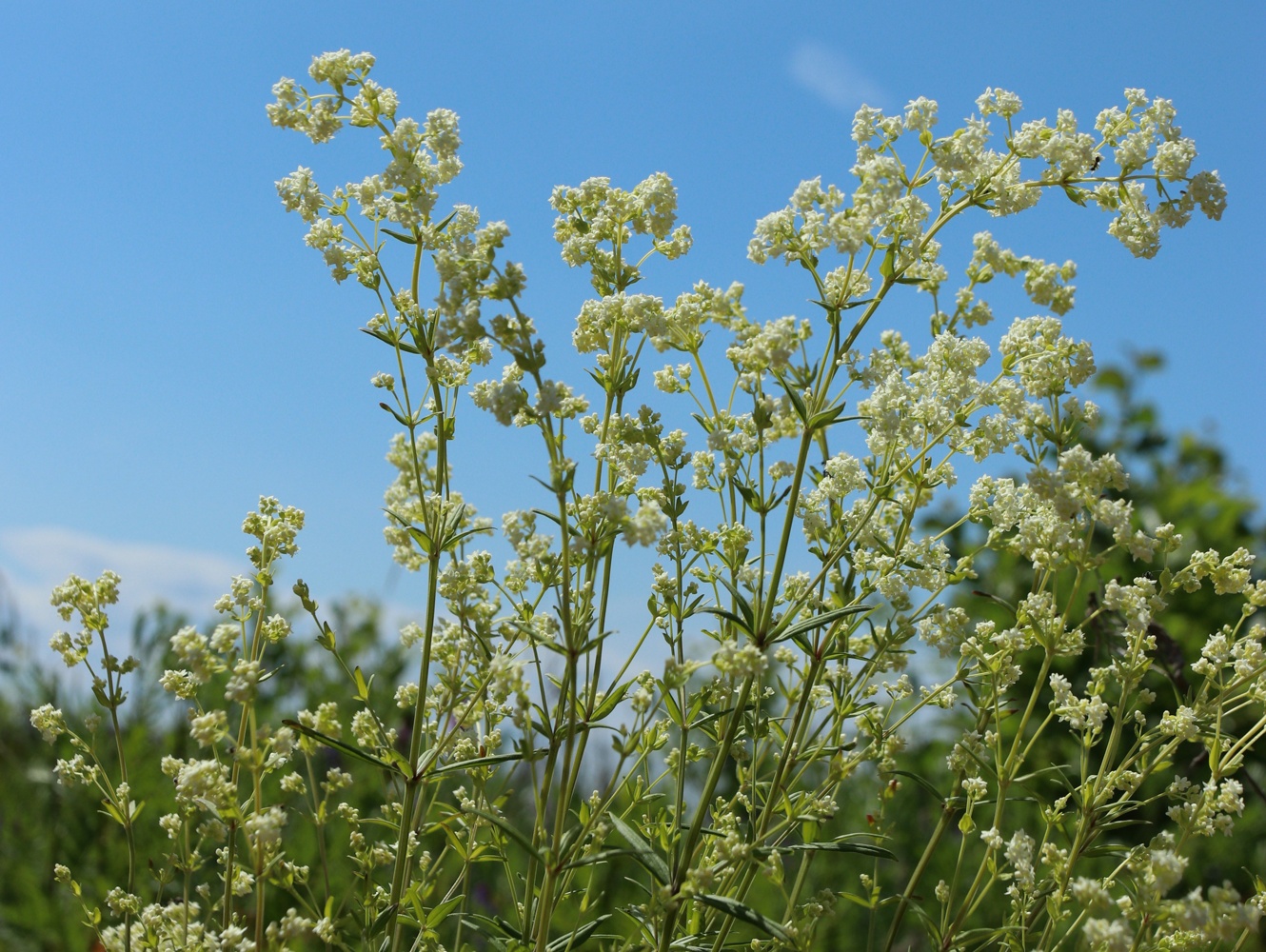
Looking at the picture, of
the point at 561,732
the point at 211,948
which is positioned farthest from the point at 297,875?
the point at 561,732

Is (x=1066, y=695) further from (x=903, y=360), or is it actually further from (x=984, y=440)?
(x=903, y=360)

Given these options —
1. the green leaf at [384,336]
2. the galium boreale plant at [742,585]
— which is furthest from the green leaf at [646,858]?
the green leaf at [384,336]

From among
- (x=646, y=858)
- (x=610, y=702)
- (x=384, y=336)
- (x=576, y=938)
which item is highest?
(x=384, y=336)

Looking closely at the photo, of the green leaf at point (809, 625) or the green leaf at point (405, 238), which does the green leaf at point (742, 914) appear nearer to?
the green leaf at point (809, 625)

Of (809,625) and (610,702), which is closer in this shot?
(809,625)

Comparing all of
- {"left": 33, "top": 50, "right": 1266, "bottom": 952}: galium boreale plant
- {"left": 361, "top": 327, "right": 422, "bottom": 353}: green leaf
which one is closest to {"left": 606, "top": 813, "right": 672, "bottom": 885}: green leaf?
{"left": 33, "top": 50, "right": 1266, "bottom": 952}: galium boreale plant

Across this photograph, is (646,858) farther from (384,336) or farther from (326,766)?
(326,766)

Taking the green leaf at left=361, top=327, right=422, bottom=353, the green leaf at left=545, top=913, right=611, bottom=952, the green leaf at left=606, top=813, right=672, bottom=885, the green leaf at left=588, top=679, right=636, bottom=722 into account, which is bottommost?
the green leaf at left=545, top=913, right=611, bottom=952

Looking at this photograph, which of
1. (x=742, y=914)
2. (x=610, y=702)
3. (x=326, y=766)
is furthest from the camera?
(x=326, y=766)

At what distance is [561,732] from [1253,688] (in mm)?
1777

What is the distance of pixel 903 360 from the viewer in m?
2.99

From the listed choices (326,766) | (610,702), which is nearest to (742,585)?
(610,702)

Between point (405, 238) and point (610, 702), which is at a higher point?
point (405, 238)

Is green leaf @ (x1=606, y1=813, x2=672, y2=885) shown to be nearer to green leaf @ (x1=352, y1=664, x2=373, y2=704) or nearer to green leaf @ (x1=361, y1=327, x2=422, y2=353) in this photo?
green leaf @ (x1=352, y1=664, x2=373, y2=704)
